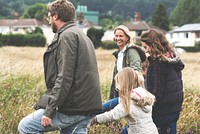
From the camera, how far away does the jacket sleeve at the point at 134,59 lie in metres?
5.51

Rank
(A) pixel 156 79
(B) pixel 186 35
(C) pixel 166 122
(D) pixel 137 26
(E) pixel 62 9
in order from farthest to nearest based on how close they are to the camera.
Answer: (D) pixel 137 26, (B) pixel 186 35, (C) pixel 166 122, (A) pixel 156 79, (E) pixel 62 9

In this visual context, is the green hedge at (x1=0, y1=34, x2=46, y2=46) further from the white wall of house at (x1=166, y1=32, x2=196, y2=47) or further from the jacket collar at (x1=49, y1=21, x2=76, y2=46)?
the jacket collar at (x1=49, y1=21, x2=76, y2=46)

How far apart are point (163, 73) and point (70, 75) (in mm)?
1227

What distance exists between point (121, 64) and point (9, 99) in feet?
5.00

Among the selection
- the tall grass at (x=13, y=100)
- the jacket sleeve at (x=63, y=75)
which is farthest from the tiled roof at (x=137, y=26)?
the jacket sleeve at (x=63, y=75)

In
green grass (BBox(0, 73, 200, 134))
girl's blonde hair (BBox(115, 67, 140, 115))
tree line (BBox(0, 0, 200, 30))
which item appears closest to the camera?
girl's blonde hair (BBox(115, 67, 140, 115))

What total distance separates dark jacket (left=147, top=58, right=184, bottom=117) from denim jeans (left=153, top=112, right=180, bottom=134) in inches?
4.2

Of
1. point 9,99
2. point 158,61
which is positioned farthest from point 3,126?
point 158,61

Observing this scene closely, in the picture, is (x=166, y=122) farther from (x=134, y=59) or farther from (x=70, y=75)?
(x=70, y=75)

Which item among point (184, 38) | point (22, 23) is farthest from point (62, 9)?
point (22, 23)

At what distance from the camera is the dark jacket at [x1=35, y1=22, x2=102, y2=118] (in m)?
3.77

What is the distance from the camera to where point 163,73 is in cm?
469

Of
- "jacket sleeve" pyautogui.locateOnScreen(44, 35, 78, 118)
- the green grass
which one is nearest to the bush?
the green grass

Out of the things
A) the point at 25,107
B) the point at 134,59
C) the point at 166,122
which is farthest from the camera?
the point at 25,107
